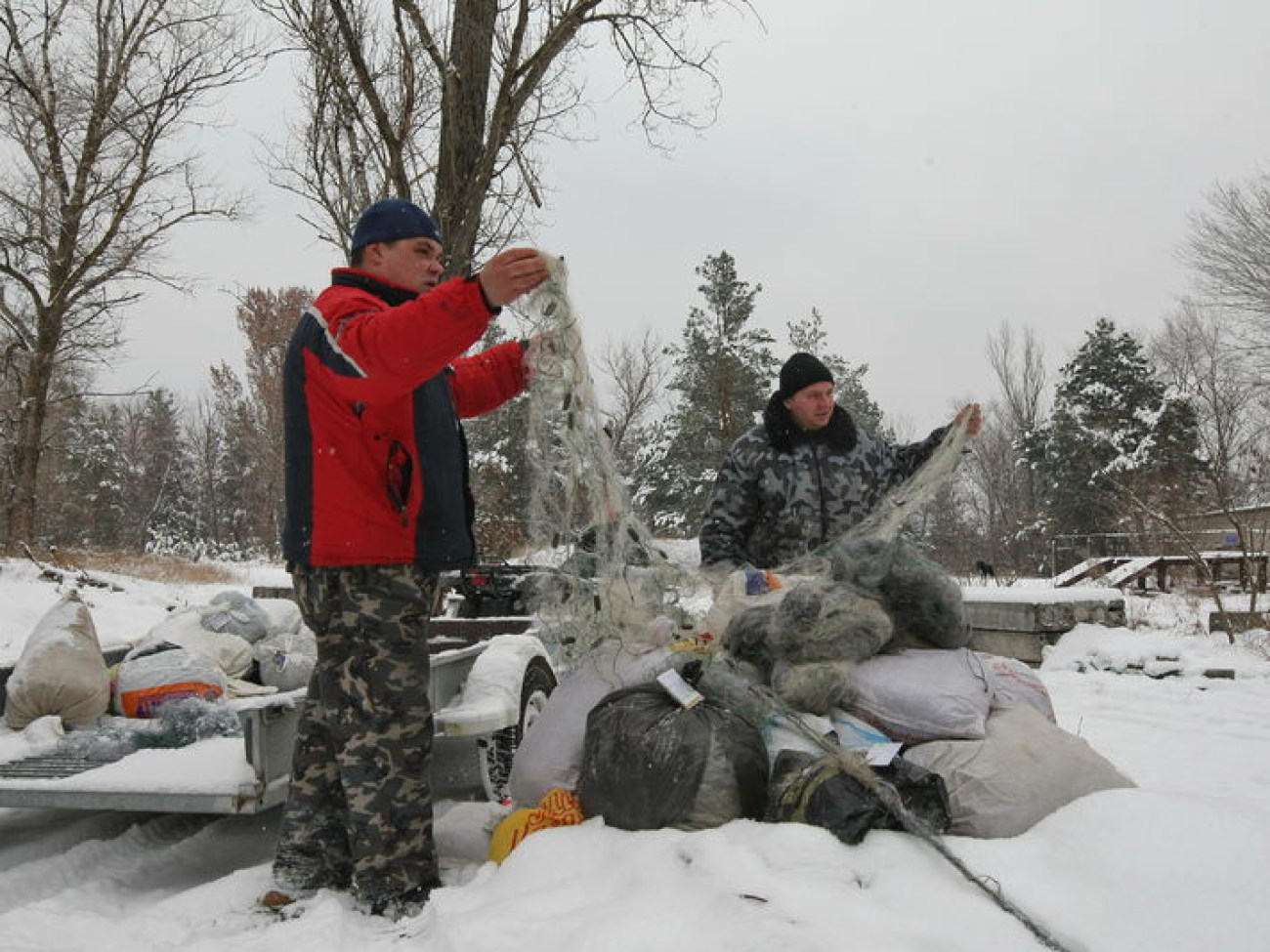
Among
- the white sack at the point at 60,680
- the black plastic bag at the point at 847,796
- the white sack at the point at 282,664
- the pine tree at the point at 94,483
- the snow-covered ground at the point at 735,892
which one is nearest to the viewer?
the snow-covered ground at the point at 735,892

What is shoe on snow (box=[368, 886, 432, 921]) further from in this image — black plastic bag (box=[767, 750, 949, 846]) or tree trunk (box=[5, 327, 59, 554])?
tree trunk (box=[5, 327, 59, 554])

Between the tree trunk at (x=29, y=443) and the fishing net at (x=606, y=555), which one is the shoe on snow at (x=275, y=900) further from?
the tree trunk at (x=29, y=443)

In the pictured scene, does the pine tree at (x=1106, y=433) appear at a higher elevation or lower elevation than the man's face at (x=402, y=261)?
higher

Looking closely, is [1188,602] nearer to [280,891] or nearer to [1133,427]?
[280,891]

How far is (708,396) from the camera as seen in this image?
28.2 meters

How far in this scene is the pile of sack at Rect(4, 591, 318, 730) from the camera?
3535mm

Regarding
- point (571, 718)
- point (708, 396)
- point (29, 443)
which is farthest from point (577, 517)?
point (708, 396)

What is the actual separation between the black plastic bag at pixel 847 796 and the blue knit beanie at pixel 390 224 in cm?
189

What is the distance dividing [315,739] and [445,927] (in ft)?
2.58

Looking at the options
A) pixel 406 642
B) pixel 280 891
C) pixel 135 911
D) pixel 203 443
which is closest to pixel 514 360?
pixel 406 642

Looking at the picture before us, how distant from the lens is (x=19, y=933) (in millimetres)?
2293

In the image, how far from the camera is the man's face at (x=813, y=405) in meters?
3.74

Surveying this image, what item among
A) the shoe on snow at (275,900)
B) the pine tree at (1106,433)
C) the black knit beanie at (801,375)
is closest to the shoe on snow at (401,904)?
the shoe on snow at (275,900)

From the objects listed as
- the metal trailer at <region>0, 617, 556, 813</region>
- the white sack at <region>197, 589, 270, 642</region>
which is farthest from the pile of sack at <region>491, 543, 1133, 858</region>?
the white sack at <region>197, 589, 270, 642</region>
